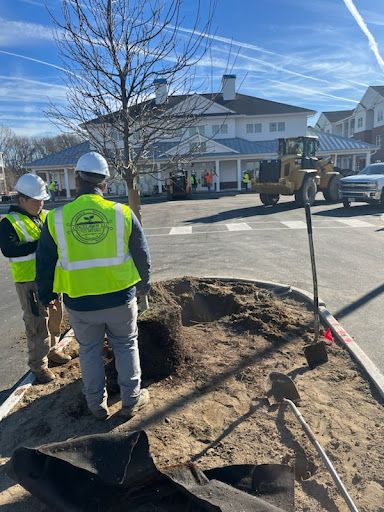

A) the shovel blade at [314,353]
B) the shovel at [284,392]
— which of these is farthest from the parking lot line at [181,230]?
the shovel at [284,392]

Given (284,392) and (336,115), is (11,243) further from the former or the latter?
(336,115)

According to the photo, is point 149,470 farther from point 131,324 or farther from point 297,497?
point 131,324

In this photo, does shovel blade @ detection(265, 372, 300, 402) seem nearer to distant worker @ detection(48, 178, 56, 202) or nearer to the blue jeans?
the blue jeans

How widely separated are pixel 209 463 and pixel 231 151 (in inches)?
1407

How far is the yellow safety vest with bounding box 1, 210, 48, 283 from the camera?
3.96 m

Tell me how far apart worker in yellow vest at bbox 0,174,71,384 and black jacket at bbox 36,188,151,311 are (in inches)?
27.6

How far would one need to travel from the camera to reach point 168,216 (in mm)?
19641

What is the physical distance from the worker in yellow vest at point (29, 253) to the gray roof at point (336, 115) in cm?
7103

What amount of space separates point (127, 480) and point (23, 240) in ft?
8.02

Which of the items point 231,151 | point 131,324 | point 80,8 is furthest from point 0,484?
point 231,151

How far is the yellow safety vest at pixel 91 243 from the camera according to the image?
10.2ft

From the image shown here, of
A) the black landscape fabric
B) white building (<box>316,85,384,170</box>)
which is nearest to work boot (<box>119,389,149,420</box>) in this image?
the black landscape fabric

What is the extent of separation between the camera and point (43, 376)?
4.12 m

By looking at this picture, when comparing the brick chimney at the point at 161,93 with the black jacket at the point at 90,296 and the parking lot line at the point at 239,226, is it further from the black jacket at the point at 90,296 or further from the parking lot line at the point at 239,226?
the parking lot line at the point at 239,226
